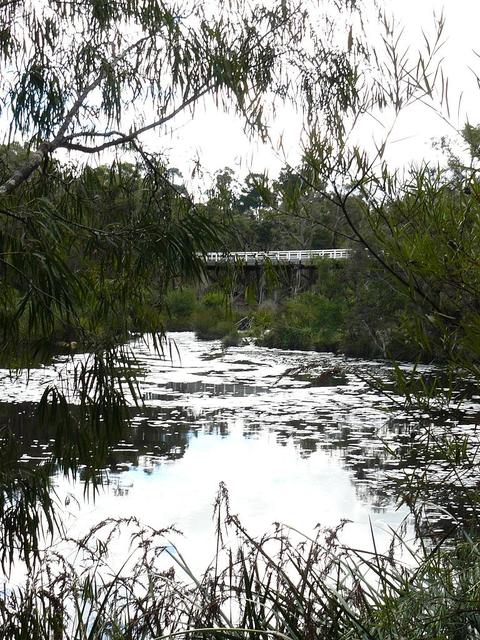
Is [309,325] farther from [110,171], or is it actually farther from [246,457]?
[110,171]

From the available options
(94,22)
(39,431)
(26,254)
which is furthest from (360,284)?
(26,254)


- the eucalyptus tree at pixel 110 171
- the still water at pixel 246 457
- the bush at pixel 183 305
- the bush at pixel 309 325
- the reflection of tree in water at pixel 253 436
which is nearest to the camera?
the eucalyptus tree at pixel 110 171

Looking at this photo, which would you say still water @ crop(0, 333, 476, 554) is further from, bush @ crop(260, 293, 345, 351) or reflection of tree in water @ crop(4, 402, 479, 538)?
bush @ crop(260, 293, 345, 351)

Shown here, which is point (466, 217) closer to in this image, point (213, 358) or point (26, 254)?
point (26, 254)

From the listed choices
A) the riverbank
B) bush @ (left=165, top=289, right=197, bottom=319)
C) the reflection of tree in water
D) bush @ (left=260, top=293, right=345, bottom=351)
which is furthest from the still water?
bush @ (left=165, top=289, right=197, bottom=319)

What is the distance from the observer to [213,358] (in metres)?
15.5

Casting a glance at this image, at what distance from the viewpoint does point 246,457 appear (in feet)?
25.8

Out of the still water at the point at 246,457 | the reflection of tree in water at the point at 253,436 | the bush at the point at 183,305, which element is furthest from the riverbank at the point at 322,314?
the reflection of tree in water at the point at 253,436

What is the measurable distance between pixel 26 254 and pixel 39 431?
629cm

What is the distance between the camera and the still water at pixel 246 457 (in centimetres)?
598

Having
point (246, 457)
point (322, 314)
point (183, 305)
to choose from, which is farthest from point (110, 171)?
point (183, 305)

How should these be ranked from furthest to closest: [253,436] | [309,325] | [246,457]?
1. [309,325]
2. [253,436]
3. [246,457]

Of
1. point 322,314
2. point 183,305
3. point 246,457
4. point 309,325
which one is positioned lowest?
point 246,457

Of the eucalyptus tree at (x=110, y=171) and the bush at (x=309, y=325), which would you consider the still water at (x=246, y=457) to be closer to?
the eucalyptus tree at (x=110, y=171)
